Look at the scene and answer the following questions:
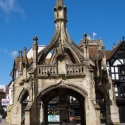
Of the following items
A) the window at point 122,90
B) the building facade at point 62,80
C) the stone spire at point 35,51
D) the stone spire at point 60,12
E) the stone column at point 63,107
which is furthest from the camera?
the window at point 122,90

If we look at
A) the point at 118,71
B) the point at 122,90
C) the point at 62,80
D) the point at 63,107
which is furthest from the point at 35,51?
the point at 122,90

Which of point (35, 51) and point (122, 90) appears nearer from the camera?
point (35, 51)

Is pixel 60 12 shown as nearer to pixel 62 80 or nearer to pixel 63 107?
pixel 62 80

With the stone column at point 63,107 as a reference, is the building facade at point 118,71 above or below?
above

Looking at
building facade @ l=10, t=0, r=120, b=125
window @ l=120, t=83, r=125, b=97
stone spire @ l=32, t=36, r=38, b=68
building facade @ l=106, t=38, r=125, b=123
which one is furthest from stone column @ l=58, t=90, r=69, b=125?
window @ l=120, t=83, r=125, b=97

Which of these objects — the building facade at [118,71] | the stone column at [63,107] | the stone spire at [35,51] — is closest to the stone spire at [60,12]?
the stone spire at [35,51]

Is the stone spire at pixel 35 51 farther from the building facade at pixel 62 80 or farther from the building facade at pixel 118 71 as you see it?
the building facade at pixel 118 71

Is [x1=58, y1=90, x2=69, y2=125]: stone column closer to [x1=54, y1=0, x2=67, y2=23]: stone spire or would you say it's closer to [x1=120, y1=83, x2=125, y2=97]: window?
[x1=54, y1=0, x2=67, y2=23]: stone spire

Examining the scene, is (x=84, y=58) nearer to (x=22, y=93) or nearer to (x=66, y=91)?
(x=66, y=91)

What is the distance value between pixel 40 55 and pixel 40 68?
1.54 metres

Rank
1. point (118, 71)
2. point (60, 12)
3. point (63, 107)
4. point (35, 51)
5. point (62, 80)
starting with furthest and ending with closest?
1. point (118, 71)
2. point (60, 12)
3. point (63, 107)
4. point (35, 51)
5. point (62, 80)

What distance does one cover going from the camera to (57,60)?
15.5 metres

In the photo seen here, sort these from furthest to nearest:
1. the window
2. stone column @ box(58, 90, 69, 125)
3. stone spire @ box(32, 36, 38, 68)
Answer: the window → stone column @ box(58, 90, 69, 125) → stone spire @ box(32, 36, 38, 68)

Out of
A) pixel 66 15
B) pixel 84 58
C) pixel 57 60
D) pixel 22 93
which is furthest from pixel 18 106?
pixel 66 15
